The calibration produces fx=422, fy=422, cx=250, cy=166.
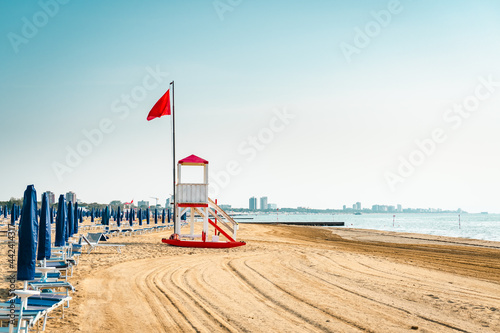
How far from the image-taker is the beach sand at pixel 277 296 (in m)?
7.34

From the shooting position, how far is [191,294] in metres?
9.53

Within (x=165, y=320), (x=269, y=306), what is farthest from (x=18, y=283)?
(x=269, y=306)

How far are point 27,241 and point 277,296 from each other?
17.7 feet

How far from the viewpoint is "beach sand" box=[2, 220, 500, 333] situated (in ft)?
24.1

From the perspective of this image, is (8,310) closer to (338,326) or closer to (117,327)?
(117,327)

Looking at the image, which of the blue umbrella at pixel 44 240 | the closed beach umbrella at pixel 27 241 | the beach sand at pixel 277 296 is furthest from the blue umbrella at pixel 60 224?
the closed beach umbrella at pixel 27 241

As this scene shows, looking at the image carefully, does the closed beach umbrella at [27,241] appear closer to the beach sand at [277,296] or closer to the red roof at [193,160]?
the beach sand at [277,296]

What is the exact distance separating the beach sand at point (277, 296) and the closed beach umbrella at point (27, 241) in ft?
3.71

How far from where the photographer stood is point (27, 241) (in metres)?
6.37

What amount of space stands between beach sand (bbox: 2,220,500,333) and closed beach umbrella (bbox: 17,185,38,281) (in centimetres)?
113

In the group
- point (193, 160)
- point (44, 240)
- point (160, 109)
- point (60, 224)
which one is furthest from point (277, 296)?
point (160, 109)

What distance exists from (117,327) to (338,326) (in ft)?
12.2

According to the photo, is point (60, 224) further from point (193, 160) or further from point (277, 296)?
point (193, 160)

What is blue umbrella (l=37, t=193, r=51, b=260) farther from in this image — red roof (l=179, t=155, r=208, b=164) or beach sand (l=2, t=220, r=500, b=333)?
red roof (l=179, t=155, r=208, b=164)
